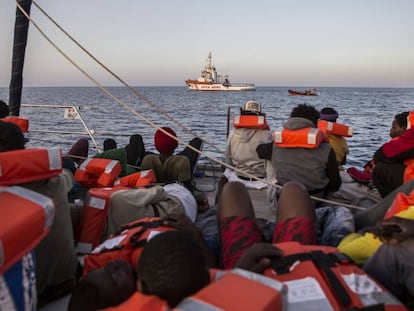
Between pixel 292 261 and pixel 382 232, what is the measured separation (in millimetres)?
422

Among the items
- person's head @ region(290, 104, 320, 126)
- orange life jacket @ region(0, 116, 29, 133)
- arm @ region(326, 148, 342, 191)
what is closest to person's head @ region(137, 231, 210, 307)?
arm @ region(326, 148, 342, 191)

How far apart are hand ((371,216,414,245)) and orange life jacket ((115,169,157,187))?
7.52 ft

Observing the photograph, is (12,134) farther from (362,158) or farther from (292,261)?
(362,158)

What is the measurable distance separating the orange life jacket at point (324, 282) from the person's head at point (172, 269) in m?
0.43

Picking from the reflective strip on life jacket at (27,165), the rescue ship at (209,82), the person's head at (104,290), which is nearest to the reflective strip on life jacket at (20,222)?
the person's head at (104,290)

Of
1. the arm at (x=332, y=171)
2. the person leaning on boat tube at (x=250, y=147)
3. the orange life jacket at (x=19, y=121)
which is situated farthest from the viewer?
the person leaning on boat tube at (x=250, y=147)

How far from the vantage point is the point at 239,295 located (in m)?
1.17

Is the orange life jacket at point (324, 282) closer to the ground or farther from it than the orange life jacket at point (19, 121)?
closer to the ground

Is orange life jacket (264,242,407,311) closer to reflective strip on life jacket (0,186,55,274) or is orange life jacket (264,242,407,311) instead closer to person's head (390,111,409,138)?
reflective strip on life jacket (0,186,55,274)

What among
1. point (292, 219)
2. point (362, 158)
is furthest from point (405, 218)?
point (362, 158)

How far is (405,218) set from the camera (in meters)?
1.87

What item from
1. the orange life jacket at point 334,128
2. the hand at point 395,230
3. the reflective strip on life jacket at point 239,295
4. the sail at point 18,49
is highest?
the sail at point 18,49

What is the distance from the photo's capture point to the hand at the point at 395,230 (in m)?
1.81

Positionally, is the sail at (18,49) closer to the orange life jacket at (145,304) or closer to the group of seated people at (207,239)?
the group of seated people at (207,239)
